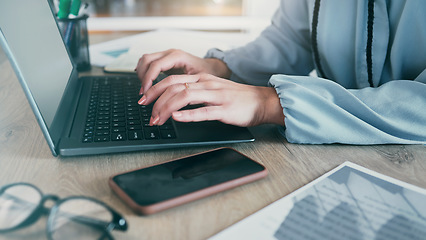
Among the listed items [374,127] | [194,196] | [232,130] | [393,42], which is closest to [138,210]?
[194,196]

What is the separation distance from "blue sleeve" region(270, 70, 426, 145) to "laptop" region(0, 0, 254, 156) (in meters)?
0.08

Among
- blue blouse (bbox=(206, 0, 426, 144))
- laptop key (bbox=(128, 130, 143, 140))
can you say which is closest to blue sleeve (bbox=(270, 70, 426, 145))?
blue blouse (bbox=(206, 0, 426, 144))

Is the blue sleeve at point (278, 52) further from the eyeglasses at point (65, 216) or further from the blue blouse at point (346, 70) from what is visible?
the eyeglasses at point (65, 216)

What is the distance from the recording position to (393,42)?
64 cm

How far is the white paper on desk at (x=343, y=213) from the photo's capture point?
0.33 metres

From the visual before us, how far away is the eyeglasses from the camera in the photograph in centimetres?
31

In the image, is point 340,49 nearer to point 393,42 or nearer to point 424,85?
point 393,42

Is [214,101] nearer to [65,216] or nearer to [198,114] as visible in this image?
[198,114]

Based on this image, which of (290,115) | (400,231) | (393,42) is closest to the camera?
(400,231)

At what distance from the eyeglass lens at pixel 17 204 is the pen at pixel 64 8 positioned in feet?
2.00

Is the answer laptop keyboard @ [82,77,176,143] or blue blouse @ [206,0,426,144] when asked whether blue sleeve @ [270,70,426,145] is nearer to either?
blue blouse @ [206,0,426,144]

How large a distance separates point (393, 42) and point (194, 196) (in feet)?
1.61

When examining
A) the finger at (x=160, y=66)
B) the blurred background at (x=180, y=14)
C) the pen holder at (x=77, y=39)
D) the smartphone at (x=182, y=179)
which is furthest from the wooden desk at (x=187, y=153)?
the blurred background at (x=180, y=14)

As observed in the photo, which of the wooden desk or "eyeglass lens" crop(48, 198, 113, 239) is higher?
"eyeglass lens" crop(48, 198, 113, 239)
